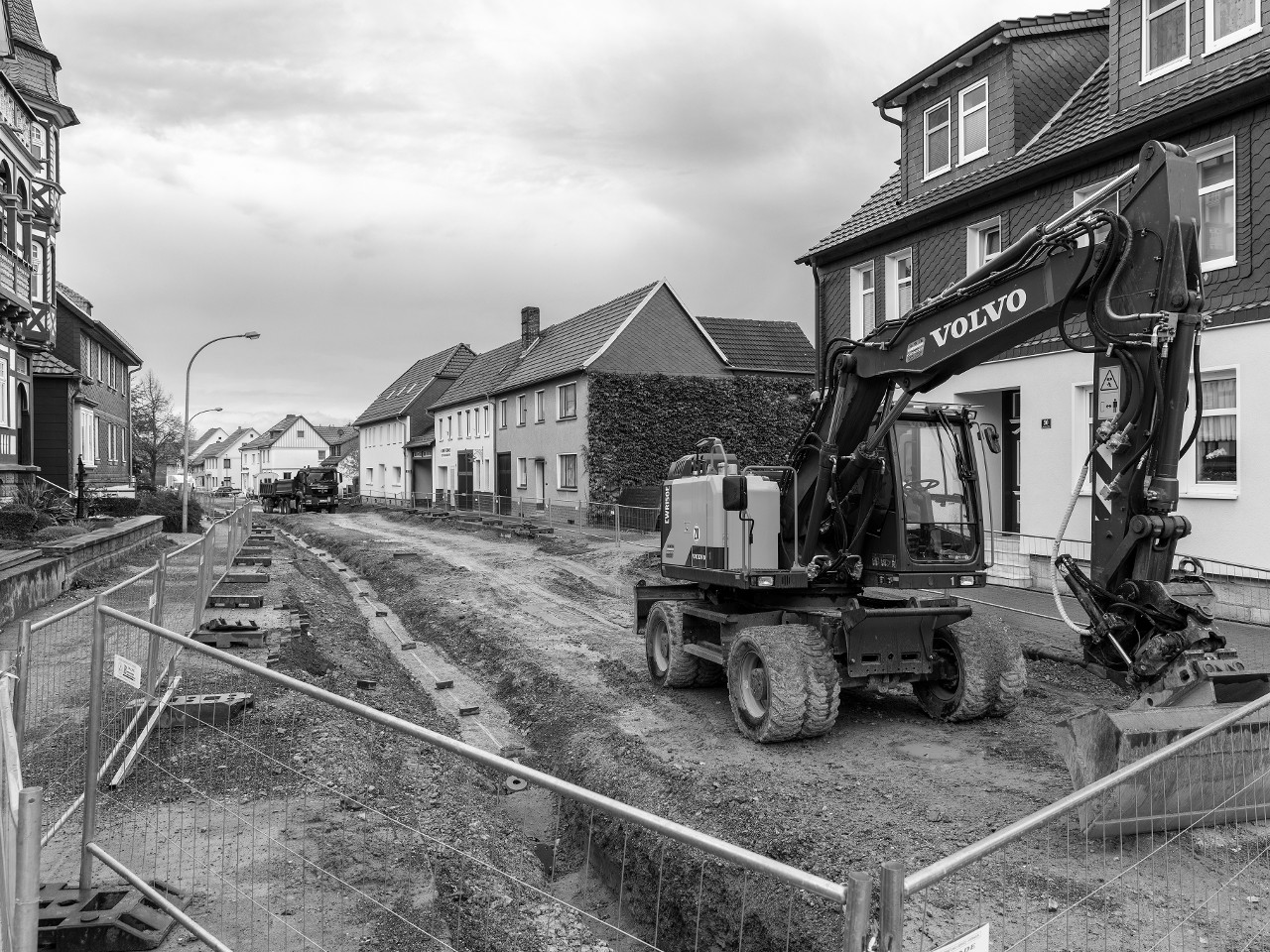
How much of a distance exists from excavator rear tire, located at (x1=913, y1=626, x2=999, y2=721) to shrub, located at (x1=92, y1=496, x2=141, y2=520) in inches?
958

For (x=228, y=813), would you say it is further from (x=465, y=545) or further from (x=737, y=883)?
(x=465, y=545)

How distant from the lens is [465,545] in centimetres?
2720

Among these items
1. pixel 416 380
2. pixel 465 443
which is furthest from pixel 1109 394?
pixel 416 380

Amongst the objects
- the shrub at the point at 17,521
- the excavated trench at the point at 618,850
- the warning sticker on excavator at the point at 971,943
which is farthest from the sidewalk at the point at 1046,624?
the shrub at the point at 17,521

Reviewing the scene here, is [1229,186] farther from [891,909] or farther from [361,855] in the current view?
[891,909]

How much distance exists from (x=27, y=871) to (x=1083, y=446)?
1411 centimetres

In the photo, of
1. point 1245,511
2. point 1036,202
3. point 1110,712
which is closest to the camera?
point 1110,712

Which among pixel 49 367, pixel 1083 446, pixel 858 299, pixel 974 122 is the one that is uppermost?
pixel 974 122

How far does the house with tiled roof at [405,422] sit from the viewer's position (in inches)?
2205

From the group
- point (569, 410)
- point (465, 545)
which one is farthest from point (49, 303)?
point (569, 410)

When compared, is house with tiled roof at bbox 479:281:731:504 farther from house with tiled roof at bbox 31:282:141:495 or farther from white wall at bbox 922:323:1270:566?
white wall at bbox 922:323:1270:566

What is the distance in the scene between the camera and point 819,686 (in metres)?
7.91

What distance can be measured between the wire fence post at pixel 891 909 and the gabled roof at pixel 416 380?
55314 millimetres

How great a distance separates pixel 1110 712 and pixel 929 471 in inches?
126
